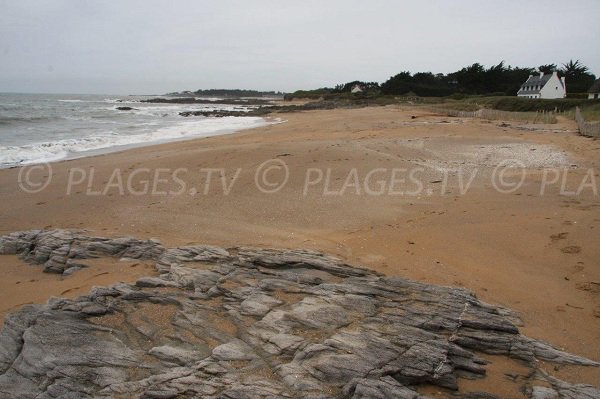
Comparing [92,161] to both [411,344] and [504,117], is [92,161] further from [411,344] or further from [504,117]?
[504,117]

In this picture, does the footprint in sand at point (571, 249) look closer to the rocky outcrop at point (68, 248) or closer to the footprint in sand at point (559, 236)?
the footprint in sand at point (559, 236)

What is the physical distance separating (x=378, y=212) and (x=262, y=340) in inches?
210

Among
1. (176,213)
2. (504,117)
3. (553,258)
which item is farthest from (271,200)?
(504,117)

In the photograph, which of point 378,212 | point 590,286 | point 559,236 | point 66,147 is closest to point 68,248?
point 378,212

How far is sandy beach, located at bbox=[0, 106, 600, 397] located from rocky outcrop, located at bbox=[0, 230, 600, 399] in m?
0.84

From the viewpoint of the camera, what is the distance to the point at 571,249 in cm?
660

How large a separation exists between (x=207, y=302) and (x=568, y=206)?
7.61 m

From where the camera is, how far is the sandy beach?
567 centimetres

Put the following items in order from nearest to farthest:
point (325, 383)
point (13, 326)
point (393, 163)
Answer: point (325, 383) → point (13, 326) → point (393, 163)

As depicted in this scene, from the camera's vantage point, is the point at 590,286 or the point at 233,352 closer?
the point at 233,352

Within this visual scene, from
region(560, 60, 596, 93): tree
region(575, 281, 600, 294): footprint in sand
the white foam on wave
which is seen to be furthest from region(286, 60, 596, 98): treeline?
region(575, 281, 600, 294): footprint in sand

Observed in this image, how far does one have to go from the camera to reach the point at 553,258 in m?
6.42

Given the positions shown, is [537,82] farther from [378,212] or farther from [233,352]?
[233,352]

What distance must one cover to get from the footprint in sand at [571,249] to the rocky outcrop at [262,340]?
8.27 feet
